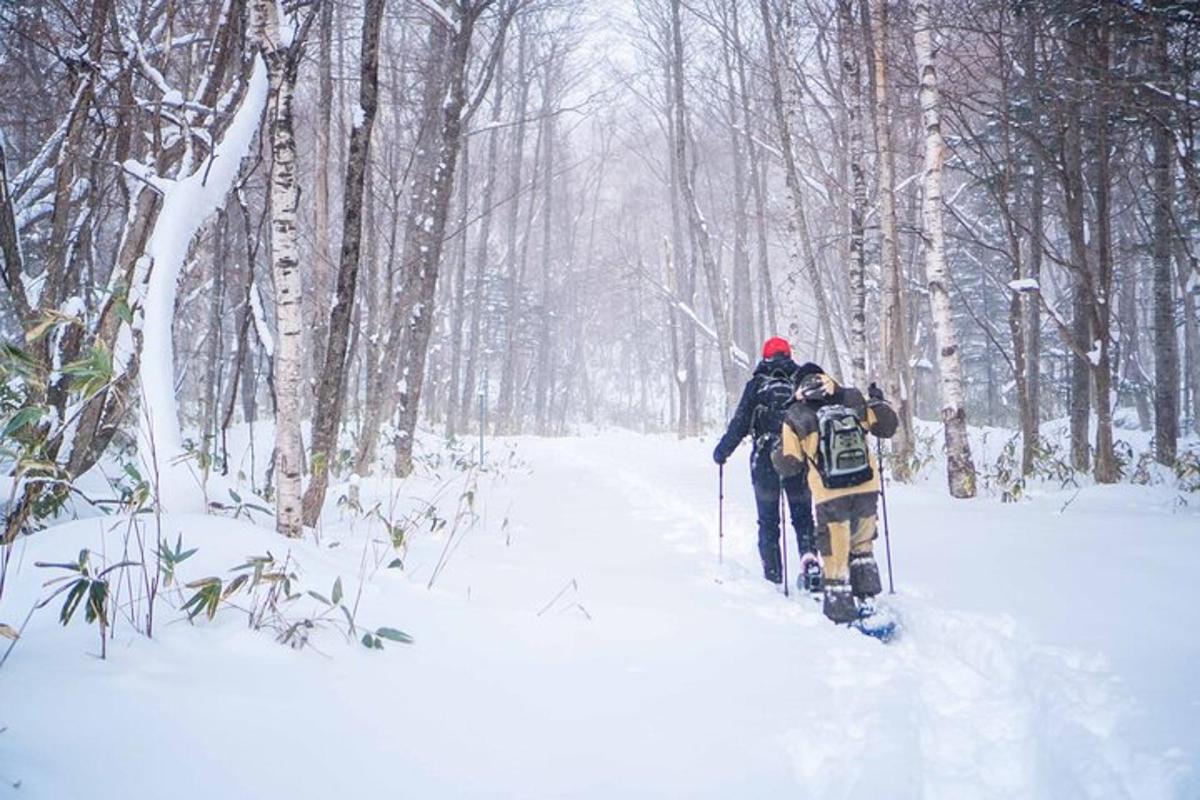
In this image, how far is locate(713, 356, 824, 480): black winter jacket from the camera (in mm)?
5008

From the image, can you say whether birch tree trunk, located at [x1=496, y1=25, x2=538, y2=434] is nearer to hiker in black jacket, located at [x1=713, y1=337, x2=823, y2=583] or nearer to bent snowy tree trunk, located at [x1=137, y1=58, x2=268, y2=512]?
hiker in black jacket, located at [x1=713, y1=337, x2=823, y2=583]

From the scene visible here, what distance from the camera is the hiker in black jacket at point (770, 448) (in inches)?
193

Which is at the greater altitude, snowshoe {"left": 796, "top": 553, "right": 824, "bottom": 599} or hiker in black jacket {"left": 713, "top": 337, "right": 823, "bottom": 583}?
hiker in black jacket {"left": 713, "top": 337, "right": 823, "bottom": 583}

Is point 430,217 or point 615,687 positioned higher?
point 430,217

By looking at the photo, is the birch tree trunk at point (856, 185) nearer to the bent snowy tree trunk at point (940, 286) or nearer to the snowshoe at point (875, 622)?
the bent snowy tree trunk at point (940, 286)

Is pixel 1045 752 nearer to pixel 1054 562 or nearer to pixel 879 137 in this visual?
pixel 1054 562

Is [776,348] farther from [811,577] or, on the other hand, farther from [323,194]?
[323,194]

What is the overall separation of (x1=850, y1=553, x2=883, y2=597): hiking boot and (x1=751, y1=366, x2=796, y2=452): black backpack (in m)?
1.14

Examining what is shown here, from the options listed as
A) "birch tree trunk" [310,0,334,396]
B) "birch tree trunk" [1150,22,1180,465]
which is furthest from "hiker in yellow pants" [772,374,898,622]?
"birch tree trunk" [1150,22,1180,465]

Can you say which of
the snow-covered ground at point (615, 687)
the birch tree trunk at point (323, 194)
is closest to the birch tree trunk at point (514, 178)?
the birch tree trunk at point (323, 194)

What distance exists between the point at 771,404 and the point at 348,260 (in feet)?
11.5

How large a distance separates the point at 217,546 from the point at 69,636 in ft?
2.70

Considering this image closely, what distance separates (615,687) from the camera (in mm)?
2762

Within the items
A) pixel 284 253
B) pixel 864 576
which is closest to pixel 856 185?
pixel 864 576
